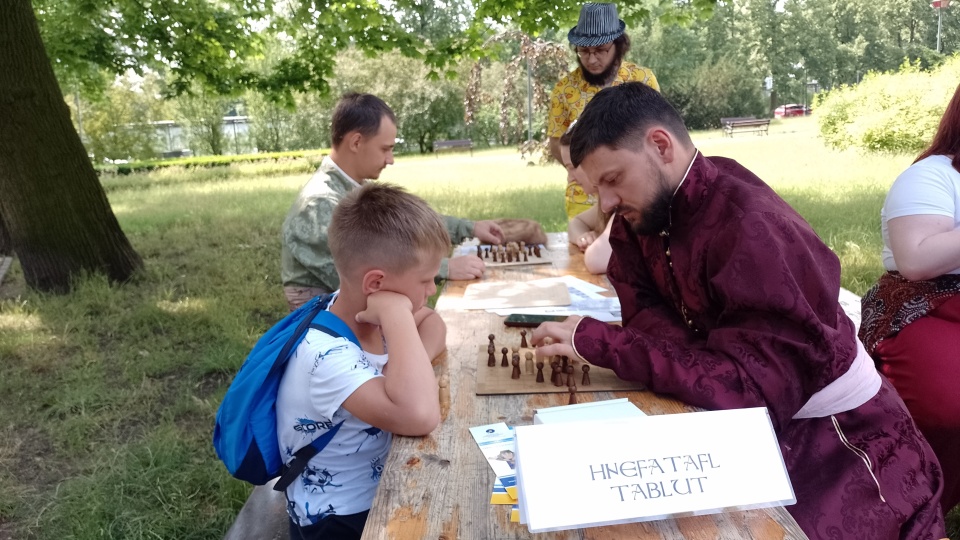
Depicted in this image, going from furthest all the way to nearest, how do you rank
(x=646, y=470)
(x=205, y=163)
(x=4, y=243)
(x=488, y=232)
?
(x=205, y=163) → (x=4, y=243) → (x=488, y=232) → (x=646, y=470)

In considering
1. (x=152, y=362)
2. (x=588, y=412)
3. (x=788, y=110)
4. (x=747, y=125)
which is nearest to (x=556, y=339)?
(x=588, y=412)

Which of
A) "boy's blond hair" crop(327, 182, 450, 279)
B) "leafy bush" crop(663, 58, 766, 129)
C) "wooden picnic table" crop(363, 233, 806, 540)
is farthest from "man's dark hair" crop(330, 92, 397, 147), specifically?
"leafy bush" crop(663, 58, 766, 129)

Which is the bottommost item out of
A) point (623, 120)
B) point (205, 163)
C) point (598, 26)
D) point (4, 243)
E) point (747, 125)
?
point (747, 125)

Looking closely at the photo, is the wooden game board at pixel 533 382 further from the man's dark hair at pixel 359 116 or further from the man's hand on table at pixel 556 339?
the man's dark hair at pixel 359 116

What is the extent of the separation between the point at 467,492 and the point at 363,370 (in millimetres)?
442

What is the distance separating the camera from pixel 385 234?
1.89 metres

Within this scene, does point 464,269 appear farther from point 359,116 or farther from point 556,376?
point 556,376

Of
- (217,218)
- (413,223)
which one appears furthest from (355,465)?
(217,218)

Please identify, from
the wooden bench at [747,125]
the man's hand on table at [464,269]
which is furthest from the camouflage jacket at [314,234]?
A: the wooden bench at [747,125]

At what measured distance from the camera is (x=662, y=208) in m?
1.94

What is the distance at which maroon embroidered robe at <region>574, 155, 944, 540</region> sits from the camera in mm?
1660

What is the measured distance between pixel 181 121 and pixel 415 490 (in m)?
39.9

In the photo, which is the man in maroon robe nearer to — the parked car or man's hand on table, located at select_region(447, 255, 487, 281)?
man's hand on table, located at select_region(447, 255, 487, 281)

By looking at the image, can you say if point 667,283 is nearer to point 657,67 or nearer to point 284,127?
point 284,127
